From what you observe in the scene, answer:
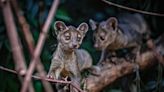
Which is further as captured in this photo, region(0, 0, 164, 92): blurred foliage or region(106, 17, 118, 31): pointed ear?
region(0, 0, 164, 92): blurred foliage

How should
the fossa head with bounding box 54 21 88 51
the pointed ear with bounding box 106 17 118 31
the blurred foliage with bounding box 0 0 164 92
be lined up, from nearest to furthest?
1. the fossa head with bounding box 54 21 88 51
2. the pointed ear with bounding box 106 17 118 31
3. the blurred foliage with bounding box 0 0 164 92

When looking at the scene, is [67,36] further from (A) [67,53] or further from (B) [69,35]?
(A) [67,53]

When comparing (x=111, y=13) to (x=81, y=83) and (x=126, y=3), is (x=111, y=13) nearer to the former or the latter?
(x=126, y=3)

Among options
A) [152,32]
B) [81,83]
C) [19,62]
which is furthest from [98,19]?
[19,62]

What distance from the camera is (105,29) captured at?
3.71m

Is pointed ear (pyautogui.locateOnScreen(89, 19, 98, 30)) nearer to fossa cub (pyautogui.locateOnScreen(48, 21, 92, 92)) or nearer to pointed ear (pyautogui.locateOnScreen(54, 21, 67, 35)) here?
fossa cub (pyautogui.locateOnScreen(48, 21, 92, 92))

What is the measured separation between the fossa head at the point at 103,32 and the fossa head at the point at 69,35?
529 mm

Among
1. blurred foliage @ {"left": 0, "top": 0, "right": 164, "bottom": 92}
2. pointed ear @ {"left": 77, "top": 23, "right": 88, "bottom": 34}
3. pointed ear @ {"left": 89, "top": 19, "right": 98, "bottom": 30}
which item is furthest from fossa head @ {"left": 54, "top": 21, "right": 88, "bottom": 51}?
blurred foliage @ {"left": 0, "top": 0, "right": 164, "bottom": 92}

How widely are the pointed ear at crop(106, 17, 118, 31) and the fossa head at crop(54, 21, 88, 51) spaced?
54 centimetres

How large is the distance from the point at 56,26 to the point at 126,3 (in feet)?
3.36

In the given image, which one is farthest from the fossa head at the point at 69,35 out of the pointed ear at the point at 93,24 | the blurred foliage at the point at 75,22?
the blurred foliage at the point at 75,22

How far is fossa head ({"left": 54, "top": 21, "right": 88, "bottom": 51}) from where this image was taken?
3.05 metres

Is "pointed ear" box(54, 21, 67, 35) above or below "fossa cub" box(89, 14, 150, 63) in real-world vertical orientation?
above

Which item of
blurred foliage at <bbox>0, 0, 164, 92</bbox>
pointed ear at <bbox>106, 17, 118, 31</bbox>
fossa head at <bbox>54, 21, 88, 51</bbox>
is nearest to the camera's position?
fossa head at <bbox>54, 21, 88, 51</bbox>
